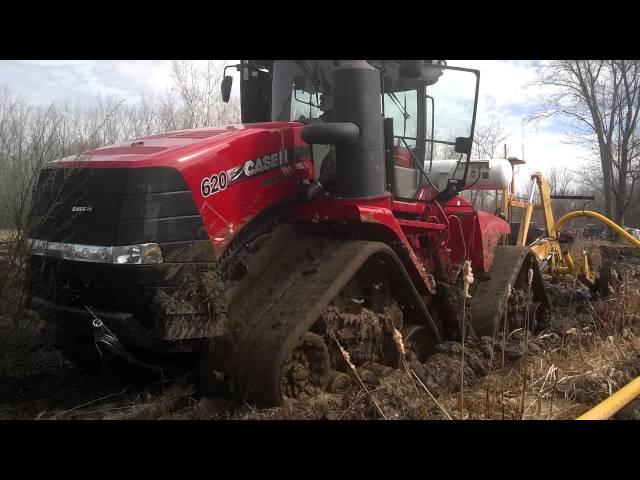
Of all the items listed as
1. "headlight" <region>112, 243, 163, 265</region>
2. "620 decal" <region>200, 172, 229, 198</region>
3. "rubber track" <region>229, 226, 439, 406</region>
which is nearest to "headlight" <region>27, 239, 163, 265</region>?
"headlight" <region>112, 243, 163, 265</region>

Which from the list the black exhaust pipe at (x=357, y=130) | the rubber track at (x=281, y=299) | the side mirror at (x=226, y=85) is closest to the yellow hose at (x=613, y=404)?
the rubber track at (x=281, y=299)

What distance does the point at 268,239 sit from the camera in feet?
14.2

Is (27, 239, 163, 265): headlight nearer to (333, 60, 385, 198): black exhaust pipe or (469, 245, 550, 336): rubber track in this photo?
(333, 60, 385, 198): black exhaust pipe

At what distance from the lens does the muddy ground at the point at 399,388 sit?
3.71 meters

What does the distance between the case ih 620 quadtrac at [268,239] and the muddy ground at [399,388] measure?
20cm

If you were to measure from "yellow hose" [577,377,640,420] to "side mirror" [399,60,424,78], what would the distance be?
2821 mm

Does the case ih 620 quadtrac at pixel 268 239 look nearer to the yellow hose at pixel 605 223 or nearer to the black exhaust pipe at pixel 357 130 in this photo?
A: the black exhaust pipe at pixel 357 130

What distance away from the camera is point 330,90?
527cm

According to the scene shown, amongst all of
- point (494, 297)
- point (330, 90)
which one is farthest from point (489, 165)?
point (330, 90)

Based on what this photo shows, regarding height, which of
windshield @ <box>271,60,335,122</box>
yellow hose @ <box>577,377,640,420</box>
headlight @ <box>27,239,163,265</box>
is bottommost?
yellow hose @ <box>577,377,640,420</box>

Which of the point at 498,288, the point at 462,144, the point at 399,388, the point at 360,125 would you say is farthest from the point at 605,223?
the point at 399,388

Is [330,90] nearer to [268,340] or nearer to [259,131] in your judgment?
[259,131]

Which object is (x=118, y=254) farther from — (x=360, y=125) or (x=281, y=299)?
(x=360, y=125)

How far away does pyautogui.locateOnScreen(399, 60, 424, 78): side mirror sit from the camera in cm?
463
